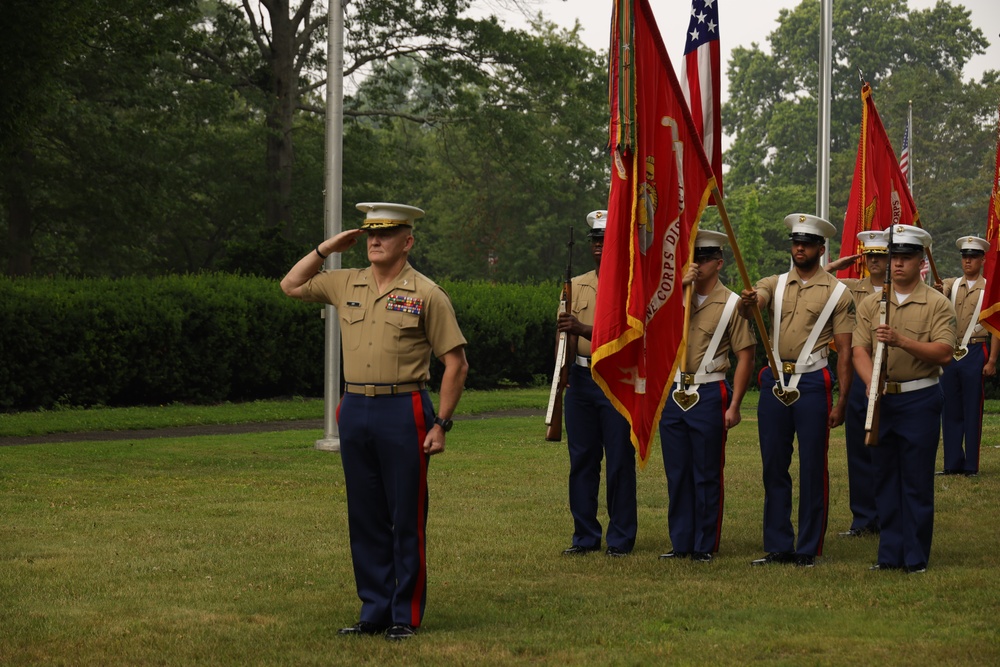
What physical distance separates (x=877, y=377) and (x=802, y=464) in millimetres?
946

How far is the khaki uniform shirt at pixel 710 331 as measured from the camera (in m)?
10.1

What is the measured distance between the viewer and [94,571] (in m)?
9.34

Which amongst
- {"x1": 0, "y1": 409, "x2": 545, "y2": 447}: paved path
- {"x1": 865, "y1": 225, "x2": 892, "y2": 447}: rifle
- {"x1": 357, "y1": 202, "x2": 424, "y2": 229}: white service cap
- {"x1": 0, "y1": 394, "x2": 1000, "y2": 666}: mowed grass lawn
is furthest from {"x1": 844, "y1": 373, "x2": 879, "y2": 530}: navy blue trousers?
{"x1": 0, "y1": 409, "x2": 545, "y2": 447}: paved path

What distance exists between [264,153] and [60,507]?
2902 centimetres

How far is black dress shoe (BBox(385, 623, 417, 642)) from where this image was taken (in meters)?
7.47

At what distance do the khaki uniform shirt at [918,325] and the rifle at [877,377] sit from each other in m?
0.11

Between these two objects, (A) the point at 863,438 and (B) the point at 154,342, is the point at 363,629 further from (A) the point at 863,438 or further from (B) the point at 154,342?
(B) the point at 154,342

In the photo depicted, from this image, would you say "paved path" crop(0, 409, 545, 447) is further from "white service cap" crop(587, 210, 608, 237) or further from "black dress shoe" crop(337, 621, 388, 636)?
"black dress shoe" crop(337, 621, 388, 636)

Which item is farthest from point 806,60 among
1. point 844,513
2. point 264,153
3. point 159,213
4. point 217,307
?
point 844,513

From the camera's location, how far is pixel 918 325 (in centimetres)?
952

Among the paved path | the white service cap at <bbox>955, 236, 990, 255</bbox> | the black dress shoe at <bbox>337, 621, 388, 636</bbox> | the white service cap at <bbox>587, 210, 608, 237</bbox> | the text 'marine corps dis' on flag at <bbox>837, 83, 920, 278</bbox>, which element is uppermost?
the text 'marine corps dis' on flag at <bbox>837, 83, 920, 278</bbox>

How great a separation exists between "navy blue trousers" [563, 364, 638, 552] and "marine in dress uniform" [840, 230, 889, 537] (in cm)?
171

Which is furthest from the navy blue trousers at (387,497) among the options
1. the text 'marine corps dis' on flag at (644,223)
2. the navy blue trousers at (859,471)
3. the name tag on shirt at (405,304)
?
the navy blue trousers at (859,471)

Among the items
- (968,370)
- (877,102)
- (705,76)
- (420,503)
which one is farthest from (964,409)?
(877,102)
